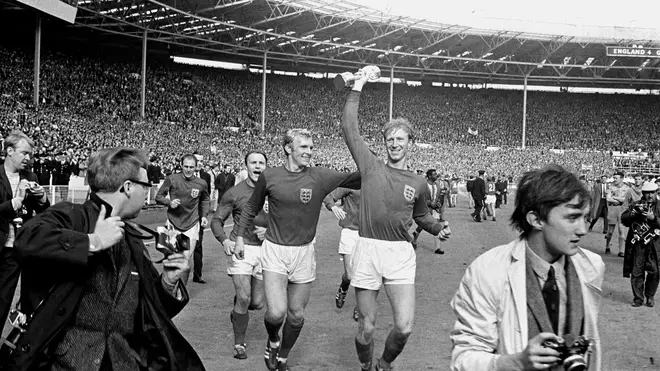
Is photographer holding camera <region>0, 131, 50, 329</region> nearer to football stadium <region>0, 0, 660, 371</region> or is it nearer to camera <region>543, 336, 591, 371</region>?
football stadium <region>0, 0, 660, 371</region>

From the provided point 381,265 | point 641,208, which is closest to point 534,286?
point 381,265

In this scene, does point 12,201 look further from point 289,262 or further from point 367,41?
point 367,41

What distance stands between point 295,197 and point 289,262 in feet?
1.87

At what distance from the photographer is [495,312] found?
2.65 meters

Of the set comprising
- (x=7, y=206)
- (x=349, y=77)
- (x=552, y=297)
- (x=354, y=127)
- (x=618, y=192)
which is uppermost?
(x=349, y=77)

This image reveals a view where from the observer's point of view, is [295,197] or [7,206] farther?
[295,197]

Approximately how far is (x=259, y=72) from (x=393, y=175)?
54.4 metres

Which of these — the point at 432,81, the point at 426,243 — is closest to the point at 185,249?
the point at 426,243

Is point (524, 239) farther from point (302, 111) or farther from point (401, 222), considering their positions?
point (302, 111)

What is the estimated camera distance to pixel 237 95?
2137 inches

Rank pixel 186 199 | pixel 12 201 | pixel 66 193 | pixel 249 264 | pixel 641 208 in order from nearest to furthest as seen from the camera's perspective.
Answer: pixel 12 201, pixel 249 264, pixel 641 208, pixel 186 199, pixel 66 193

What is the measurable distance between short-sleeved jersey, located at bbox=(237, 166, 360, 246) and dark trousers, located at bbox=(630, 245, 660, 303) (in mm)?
5388

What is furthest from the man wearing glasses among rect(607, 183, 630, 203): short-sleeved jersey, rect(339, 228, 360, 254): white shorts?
rect(607, 183, 630, 203): short-sleeved jersey

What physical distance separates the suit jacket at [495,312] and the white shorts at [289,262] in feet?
12.7
